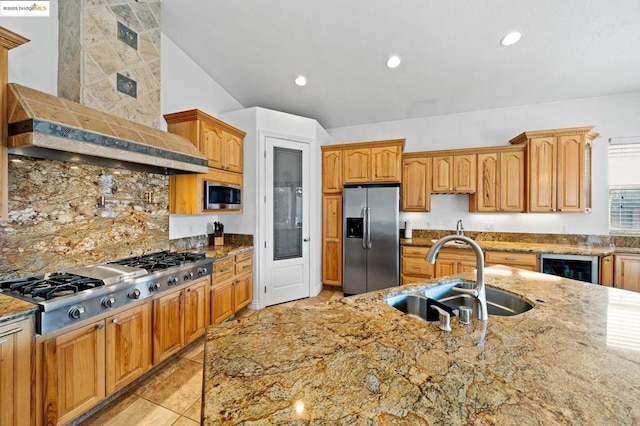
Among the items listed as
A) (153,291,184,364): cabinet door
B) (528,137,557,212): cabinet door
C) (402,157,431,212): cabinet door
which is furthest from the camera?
(402,157,431,212): cabinet door

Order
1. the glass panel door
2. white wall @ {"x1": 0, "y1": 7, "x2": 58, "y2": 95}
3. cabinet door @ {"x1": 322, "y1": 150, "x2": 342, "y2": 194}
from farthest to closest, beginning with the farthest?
cabinet door @ {"x1": 322, "y1": 150, "x2": 342, "y2": 194} → the glass panel door → white wall @ {"x1": 0, "y1": 7, "x2": 58, "y2": 95}

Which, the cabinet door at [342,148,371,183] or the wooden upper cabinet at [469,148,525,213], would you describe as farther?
the cabinet door at [342,148,371,183]

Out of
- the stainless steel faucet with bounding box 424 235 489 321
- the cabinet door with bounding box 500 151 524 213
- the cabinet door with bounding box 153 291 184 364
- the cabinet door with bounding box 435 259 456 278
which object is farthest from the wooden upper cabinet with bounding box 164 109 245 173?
the cabinet door with bounding box 500 151 524 213

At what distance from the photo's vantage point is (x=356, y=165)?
4199mm

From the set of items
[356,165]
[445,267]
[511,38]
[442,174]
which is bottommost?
[445,267]

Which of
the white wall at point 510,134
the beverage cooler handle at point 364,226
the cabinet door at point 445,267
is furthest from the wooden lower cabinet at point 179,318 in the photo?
the white wall at point 510,134

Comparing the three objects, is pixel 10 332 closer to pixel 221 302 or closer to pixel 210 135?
pixel 221 302

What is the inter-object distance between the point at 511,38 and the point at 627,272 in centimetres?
305

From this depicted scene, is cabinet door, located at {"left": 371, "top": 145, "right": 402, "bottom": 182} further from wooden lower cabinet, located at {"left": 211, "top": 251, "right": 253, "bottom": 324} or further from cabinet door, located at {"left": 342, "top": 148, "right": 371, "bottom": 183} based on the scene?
wooden lower cabinet, located at {"left": 211, "top": 251, "right": 253, "bottom": 324}

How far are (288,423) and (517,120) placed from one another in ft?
16.3

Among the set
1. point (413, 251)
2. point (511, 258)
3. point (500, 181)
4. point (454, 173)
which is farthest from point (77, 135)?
point (500, 181)

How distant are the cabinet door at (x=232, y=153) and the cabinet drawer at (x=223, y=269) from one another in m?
1.19

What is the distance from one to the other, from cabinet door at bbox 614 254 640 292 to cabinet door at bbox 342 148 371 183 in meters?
3.21

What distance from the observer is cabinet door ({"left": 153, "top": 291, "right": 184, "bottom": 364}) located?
2.11 m
